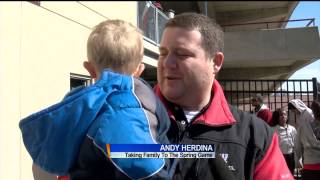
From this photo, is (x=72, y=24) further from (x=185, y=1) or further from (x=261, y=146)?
(x=185, y=1)

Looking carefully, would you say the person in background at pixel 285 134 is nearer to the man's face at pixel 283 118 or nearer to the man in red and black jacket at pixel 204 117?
the man's face at pixel 283 118

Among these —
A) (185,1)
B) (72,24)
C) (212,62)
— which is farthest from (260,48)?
(212,62)

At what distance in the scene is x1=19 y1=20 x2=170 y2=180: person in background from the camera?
1322 millimetres

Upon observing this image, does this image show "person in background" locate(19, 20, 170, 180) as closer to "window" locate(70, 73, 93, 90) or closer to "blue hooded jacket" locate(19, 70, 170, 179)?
"blue hooded jacket" locate(19, 70, 170, 179)

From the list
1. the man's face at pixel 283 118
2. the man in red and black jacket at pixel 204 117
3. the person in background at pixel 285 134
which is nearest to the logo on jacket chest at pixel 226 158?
the man in red and black jacket at pixel 204 117

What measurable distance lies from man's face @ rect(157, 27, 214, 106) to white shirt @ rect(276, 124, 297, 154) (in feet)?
17.0

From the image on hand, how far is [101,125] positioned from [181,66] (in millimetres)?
489

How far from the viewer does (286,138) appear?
6.65 metres

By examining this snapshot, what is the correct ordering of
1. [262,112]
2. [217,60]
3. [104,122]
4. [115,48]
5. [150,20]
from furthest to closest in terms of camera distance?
[150,20], [262,112], [217,60], [115,48], [104,122]

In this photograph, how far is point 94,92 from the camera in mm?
1402

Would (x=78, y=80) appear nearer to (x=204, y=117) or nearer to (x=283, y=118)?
(x=283, y=118)

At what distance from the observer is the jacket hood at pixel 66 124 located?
1367 mm

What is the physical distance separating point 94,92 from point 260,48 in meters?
11.3

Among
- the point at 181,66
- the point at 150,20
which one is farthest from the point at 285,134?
the point at 181,66
